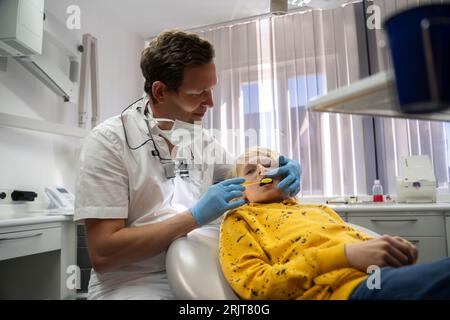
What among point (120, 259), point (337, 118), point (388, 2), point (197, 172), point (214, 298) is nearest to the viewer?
point (214, 298)

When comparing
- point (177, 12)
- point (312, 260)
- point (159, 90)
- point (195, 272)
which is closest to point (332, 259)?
point (312, 260)

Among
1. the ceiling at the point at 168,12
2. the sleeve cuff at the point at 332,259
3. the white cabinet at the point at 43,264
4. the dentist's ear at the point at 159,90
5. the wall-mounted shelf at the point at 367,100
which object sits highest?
the ceiling at the point at 168,12

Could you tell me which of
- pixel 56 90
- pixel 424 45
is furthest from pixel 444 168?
pixel 56 90

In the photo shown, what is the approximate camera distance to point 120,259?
0.86 meters

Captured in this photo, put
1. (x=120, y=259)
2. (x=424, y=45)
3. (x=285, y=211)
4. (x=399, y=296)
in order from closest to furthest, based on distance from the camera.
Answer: (x=424, y=45), (x=399, y=296), (x=120, y=259), (x=285, y=211)

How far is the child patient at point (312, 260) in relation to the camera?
0.60 m

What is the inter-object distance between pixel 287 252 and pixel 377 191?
1.61 m

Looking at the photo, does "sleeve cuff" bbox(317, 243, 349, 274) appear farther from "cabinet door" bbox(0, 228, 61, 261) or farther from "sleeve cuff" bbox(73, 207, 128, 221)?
"cabinet door" bbox(0, 228, 61, 261)

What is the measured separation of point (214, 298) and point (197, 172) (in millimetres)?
537

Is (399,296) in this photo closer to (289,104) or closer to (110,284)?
(110,284)

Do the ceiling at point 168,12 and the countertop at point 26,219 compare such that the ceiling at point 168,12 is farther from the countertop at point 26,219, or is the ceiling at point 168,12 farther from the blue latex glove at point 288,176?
the blue latex glove at point 288,176

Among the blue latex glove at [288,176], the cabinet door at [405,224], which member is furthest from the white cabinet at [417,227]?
the blue latex glove at [288,176]

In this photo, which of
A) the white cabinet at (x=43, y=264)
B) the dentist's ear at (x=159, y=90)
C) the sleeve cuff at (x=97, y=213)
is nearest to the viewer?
the sleeve cuff at (x=97, y=213)

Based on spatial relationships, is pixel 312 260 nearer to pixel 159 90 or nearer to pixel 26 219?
pixel 159 90
